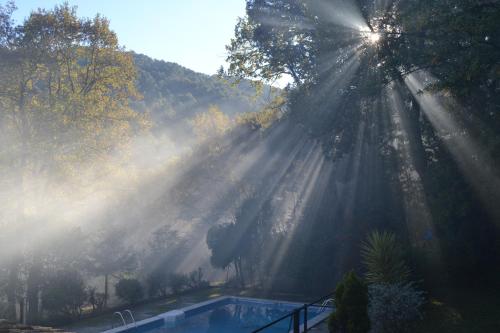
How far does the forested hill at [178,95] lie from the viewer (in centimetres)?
5438

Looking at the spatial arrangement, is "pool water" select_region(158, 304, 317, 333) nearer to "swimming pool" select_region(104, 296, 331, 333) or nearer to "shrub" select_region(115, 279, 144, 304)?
"swimming pool" select_region(104, 296, 331, 333)

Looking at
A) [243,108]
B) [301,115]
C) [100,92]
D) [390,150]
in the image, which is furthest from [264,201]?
[243,108]

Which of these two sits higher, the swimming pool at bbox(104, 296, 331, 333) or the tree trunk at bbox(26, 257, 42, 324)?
the tree trunk at bbox(26, 257, 42, 324)

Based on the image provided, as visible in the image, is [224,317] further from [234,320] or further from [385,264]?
[385,264]

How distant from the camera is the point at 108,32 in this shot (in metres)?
23.2

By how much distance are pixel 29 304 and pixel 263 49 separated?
17401 millimetres

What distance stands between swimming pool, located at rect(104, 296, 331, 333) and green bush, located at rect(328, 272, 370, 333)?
15.7ft

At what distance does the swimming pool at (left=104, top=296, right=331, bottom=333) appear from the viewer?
56.6 feet

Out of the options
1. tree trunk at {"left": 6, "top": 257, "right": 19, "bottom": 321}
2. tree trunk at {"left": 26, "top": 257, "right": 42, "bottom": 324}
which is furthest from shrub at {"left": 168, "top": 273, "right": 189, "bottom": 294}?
tree trunk at {"left": 6, "top": 257, "right": 19, "bottom": 321}

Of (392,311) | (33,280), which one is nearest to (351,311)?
(392,311)

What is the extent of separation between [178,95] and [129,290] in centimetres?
4140

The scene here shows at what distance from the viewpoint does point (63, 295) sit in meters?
17.9

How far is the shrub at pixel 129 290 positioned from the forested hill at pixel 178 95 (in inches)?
1251

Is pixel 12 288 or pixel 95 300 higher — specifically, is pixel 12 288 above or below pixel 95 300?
above
